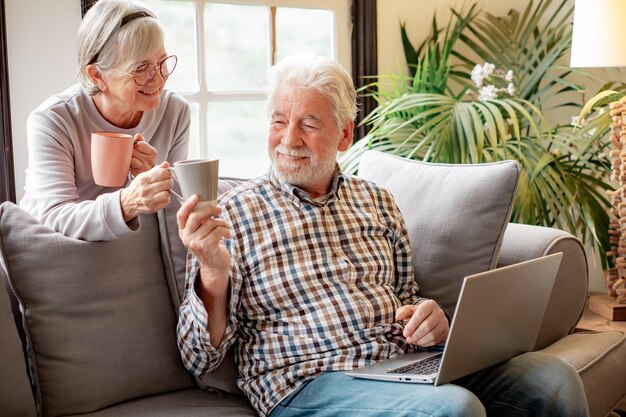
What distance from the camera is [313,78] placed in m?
2.07

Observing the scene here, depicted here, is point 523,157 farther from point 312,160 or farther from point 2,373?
point 2,373

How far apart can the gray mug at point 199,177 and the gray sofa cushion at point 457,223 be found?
2.73ft

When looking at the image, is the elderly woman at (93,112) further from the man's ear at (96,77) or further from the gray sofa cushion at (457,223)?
the gray sofa cushion at (457,223)

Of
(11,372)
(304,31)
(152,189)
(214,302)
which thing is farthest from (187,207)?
(304,31)

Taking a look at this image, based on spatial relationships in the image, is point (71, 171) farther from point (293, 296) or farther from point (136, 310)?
point (293, 296)

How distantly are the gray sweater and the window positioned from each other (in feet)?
2.61

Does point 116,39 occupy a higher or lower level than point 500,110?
higher

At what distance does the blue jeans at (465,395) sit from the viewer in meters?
1.71

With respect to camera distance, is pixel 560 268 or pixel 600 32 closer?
pixel 560 268

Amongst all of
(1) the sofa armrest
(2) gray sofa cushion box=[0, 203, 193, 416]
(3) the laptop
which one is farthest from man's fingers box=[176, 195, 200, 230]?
(1) the sofa armrest

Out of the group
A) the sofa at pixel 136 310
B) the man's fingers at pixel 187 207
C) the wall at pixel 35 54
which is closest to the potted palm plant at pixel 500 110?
the sofa at pixel 136 310

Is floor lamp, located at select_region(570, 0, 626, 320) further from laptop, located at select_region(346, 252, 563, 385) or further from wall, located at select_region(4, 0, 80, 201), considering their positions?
wall, located at select_region(4, 0, 80, 201)

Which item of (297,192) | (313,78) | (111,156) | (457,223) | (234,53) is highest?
(234,53)

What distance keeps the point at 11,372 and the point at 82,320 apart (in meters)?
0.19
